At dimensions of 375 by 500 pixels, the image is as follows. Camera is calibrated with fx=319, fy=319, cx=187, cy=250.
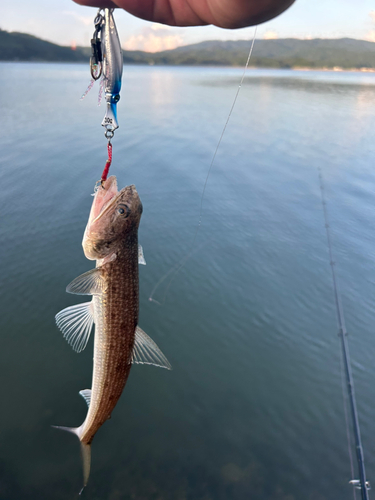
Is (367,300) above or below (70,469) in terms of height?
above

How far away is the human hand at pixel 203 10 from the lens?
94 cm

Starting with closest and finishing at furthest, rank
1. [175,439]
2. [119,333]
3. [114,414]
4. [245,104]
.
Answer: [119,333] < [175,439] < [114,414] < [245,104]

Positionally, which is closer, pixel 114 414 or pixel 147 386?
pixel 114 414

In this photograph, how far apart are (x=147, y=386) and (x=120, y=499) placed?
5.16 feet

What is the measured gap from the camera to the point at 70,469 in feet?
14.1

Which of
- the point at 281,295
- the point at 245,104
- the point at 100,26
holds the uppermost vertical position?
the point at 245,104

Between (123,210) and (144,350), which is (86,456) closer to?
(144,350)

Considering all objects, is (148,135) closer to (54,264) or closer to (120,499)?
(54,264)

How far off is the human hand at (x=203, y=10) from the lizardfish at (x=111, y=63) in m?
0.73

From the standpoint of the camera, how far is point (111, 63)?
198 centimetres

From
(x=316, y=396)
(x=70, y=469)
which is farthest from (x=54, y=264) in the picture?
(x=316, y=396)

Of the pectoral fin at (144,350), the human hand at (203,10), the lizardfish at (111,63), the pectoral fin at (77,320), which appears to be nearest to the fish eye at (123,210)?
the lizardfish at (111,63)

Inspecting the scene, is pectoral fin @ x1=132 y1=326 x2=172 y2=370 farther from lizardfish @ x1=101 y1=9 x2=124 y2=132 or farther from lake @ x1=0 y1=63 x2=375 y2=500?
lake @ x1=0 y1=63 x2=375 y2=500

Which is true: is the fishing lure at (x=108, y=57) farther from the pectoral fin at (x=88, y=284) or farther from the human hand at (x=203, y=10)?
the pectoral fin at (x=88, y=284)
